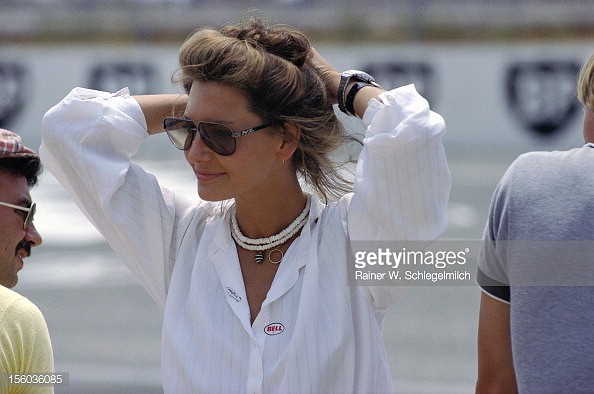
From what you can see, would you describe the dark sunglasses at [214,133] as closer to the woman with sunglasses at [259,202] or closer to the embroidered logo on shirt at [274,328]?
the woman with sunglasses at [259,202]

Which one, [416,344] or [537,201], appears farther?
[416,344]

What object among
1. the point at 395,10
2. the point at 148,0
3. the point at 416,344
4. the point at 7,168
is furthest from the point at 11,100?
the point at 7,168

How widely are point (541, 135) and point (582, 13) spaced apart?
352cm

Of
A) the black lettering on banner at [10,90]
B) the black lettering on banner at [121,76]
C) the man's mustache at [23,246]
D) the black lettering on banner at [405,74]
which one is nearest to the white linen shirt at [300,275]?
the man's mustache at [23,246]

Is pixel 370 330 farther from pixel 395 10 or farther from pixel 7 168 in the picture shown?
pixel 395 10

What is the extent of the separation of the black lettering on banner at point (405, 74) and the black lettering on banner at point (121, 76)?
3214 millimetres

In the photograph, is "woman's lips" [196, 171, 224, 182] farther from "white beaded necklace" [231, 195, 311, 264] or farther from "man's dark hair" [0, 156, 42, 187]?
"man's dark hair" [0, 156, 42, 187]

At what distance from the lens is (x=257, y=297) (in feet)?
7.38

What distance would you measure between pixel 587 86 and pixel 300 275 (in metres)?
0.74

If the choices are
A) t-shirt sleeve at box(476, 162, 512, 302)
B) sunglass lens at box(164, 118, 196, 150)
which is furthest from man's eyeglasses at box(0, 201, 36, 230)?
t-shirt sleeve at box(476, 162, 512, 302)

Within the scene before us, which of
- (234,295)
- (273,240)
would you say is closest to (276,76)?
(273,240)

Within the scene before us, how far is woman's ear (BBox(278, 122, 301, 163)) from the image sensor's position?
2348 mm

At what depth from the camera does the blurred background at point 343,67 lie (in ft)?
20.0

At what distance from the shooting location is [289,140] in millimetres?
2363
